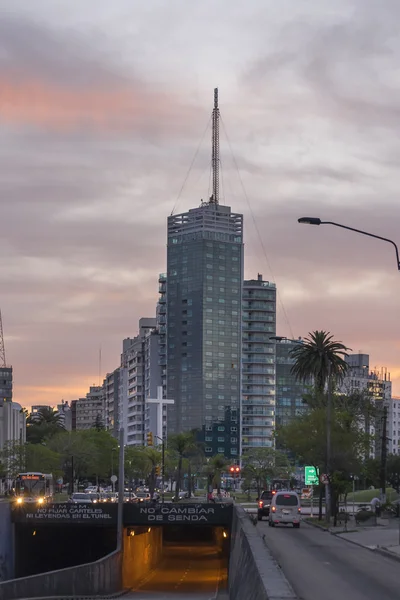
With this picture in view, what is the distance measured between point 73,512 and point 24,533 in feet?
29.6

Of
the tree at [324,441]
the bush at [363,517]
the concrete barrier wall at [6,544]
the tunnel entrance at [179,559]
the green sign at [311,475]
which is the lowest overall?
the tunnel entrance at [179,559]

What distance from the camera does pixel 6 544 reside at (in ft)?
265

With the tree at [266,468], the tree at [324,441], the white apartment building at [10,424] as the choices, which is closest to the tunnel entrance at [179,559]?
the tree at [324,441]

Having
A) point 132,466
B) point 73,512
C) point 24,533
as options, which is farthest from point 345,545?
point 132,466

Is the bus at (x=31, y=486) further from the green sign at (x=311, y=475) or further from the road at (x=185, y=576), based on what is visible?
the green sign at (x=311, y=475)

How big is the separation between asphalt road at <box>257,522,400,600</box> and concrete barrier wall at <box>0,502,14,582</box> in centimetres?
2577

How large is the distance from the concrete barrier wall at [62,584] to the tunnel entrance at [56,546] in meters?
21.1

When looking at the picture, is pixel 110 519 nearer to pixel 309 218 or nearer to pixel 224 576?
pixel 224 576

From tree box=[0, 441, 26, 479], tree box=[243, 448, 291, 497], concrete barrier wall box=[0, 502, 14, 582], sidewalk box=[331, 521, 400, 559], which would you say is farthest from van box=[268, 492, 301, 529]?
tree box=[243, 448, 291, 497]

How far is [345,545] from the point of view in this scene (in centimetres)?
5541

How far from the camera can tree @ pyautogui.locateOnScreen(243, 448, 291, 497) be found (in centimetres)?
17425

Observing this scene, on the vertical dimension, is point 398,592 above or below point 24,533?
above

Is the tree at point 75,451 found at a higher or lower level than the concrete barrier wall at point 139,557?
higher

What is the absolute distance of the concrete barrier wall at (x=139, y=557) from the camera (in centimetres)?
7941
